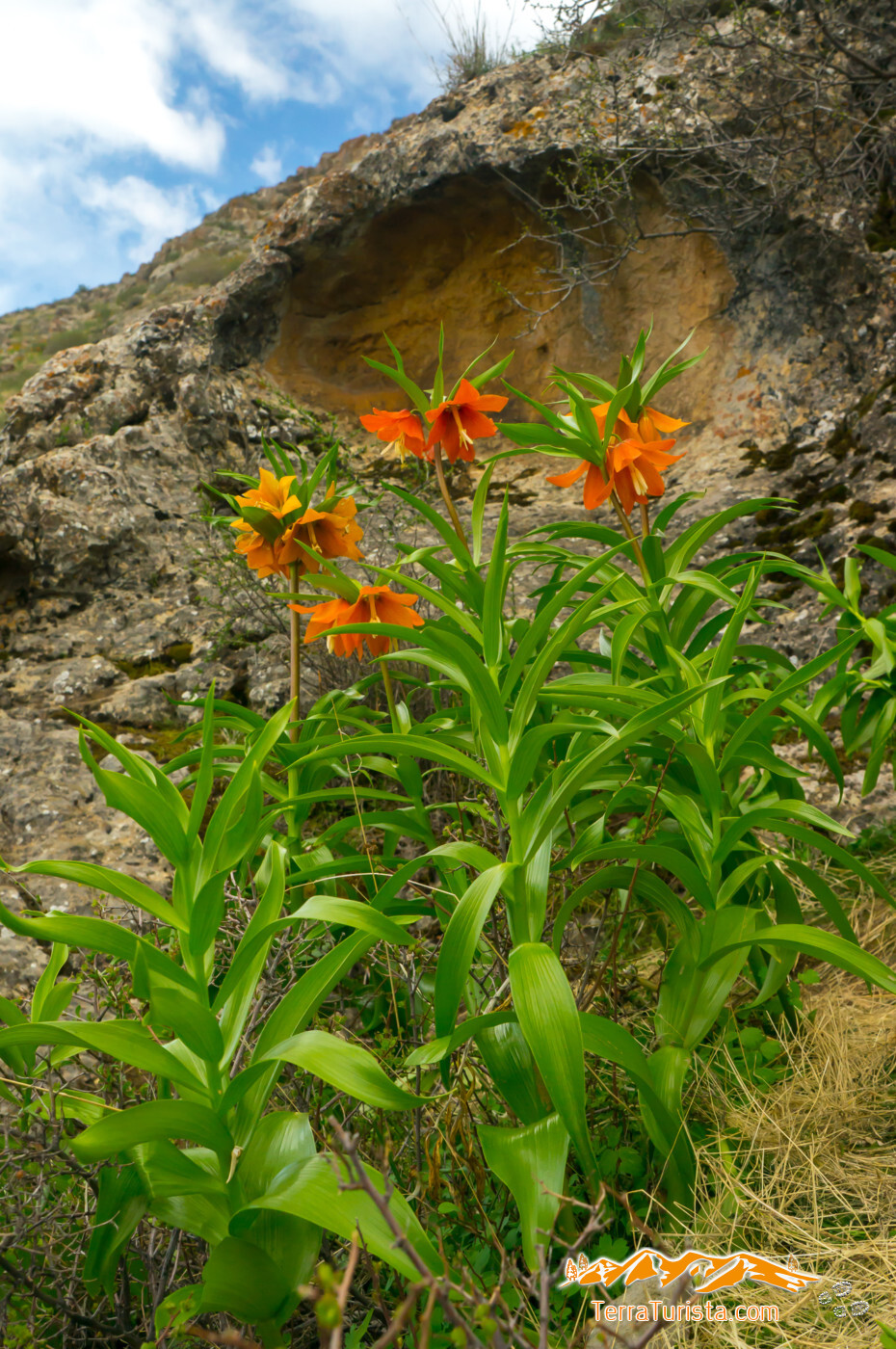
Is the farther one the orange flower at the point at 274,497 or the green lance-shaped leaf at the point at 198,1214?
the orange flower at the point at 274,497

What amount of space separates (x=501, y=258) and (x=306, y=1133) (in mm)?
4879

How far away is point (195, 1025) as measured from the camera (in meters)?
0.97

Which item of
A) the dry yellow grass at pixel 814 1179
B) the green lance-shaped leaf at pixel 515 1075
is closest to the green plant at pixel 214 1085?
the green lance-shaped leaf at pixel 515 1075

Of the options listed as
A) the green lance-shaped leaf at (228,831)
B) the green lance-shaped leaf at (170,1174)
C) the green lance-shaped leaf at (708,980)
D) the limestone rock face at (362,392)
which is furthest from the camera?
the limestone rock face at (362,392)

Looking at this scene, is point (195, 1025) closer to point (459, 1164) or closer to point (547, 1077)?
point (547, 1077)

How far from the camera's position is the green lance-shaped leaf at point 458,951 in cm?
101

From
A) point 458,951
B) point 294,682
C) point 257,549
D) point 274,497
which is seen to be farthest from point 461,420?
point 458,951

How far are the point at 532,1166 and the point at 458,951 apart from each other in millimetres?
285

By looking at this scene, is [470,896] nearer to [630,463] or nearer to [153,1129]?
[153,1129]

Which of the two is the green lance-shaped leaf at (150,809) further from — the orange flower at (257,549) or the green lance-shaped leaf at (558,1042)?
the orange flower at (257,549)

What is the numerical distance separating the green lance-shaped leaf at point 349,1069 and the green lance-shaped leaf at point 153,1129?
0.12 meters

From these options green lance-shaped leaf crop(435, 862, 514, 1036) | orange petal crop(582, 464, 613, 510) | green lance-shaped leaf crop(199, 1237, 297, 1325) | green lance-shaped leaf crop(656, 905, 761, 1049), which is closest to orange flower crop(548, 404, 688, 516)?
orange petal crop(582, 464, 613, 510)

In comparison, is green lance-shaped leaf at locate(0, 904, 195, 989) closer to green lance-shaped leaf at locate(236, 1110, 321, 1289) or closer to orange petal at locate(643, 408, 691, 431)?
green lance-shaped leaf at locate(236, 1110, 321, 1289)

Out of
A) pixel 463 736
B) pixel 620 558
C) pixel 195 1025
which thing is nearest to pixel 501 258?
pixel 620 558
